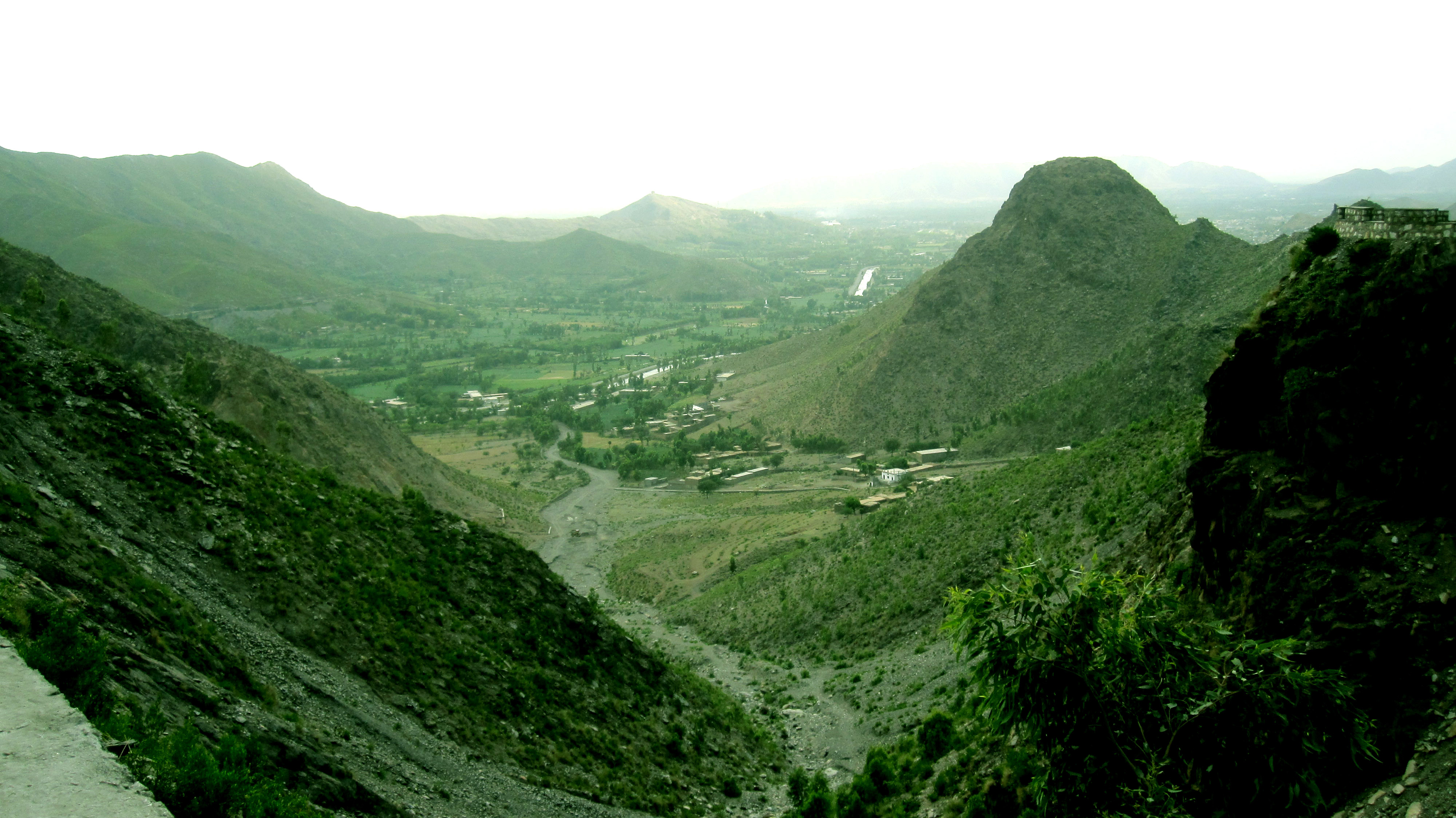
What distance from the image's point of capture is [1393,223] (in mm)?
13031

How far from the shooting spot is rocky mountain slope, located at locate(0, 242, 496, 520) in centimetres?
3625

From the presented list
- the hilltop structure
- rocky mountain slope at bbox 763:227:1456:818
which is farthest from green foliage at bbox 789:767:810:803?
the hilltop structure

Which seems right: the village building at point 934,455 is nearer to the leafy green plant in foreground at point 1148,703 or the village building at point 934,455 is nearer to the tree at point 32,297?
the leafy green plant in foreground at point 1148,703

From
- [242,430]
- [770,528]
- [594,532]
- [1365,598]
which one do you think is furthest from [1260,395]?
[594,532]

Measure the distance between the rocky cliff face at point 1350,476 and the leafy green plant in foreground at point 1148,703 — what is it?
0.74 meters

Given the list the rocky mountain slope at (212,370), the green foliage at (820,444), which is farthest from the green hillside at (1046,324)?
the rocky mountain slope at (212,370)

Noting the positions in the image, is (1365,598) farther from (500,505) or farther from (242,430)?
(500,505)

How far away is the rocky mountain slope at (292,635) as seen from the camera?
403 inches

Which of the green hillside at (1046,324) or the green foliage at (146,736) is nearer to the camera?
the green foliage at (146,736)

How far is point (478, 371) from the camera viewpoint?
146625mm

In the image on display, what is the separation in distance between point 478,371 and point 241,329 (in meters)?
46.5

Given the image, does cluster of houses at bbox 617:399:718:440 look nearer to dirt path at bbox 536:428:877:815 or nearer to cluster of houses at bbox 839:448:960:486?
cluster of houses at bbox 839:448:960:486

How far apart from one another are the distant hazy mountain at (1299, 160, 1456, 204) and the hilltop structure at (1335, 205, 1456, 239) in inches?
4455

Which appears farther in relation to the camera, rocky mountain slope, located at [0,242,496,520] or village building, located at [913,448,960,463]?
village building, located at [913,448,960,463]
